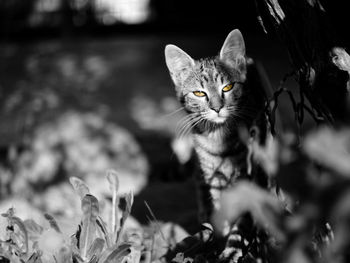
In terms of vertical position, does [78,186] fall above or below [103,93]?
above

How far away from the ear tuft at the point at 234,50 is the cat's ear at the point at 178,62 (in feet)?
0.59

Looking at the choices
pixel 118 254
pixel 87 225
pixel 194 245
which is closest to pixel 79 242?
pixel 87 225

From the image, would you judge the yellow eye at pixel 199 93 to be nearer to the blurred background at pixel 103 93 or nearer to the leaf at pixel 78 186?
the blurred background at pixel 103 93

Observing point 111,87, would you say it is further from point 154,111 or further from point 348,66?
point 348,66

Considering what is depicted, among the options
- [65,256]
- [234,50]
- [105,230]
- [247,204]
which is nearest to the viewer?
[247,204]

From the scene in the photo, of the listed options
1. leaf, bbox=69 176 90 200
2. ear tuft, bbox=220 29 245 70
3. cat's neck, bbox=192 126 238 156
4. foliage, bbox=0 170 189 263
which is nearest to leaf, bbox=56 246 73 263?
foliage, bbox=0 170 189 263

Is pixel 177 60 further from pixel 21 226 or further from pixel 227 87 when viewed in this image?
pixel 21 226

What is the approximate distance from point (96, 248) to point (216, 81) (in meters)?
0.95

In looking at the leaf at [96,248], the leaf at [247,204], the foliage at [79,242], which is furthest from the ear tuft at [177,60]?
the leaf at [247,204]

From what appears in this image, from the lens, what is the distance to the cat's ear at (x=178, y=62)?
82.4 inches

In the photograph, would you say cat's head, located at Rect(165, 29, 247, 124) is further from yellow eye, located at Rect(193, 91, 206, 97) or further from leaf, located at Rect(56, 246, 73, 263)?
leaf, located at Rect(56, 246, 73, 263)

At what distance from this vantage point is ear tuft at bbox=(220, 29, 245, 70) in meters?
1.92

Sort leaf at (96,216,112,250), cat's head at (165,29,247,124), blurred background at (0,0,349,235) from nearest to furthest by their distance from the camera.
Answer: leaf at (96,216,112,250) → cat's head at (165,29,247,124) → blurred background at (0,0,349,235)

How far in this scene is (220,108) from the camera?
2037mm
